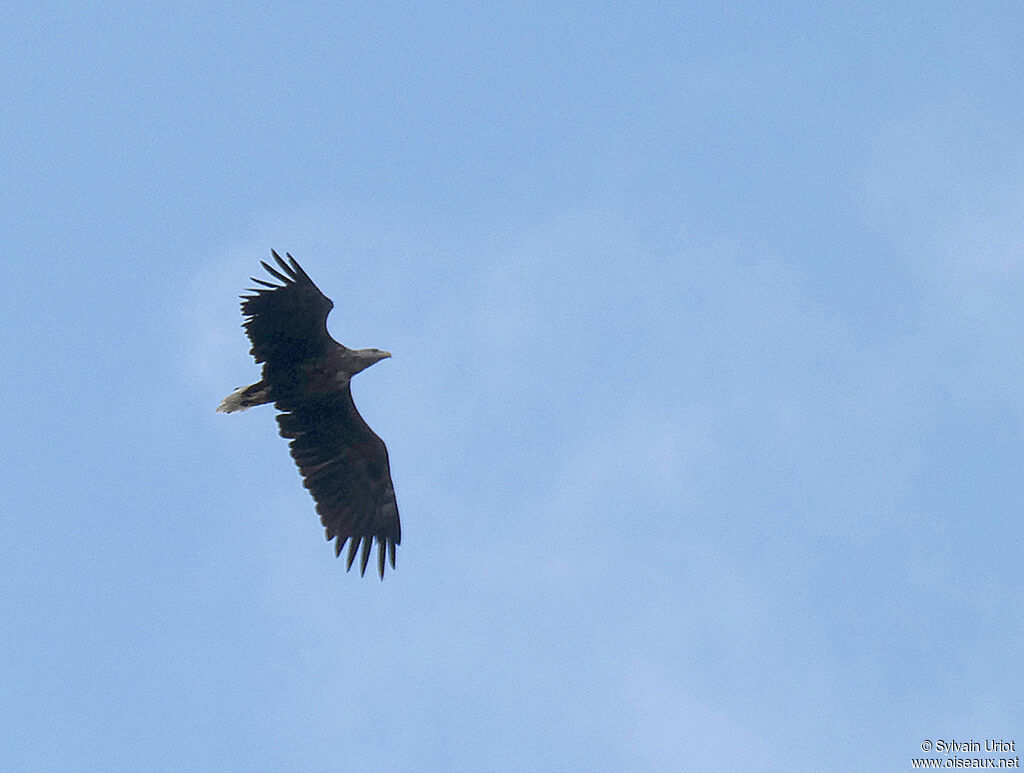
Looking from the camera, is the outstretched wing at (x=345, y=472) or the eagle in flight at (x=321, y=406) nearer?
the eagle in flight at (x=321, y=406)

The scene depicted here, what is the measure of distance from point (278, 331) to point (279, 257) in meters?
1.21

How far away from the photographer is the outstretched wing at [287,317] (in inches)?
810

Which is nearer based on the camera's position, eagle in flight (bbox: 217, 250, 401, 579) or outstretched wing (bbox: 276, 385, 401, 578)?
eagle in flight (bbox: 217, 250, 401, 579)

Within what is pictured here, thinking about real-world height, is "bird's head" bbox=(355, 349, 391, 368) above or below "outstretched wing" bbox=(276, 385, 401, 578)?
above

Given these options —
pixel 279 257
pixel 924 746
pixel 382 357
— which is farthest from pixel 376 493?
pixel 924 746

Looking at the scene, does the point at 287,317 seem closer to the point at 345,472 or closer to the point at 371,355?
the point at 371,355

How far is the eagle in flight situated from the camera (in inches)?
816

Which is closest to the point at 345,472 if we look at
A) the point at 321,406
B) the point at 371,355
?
the point at 321,406

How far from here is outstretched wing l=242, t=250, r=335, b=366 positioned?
67.5ft

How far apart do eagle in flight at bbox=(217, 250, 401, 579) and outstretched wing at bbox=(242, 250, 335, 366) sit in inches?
0.6

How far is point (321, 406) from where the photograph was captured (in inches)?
875

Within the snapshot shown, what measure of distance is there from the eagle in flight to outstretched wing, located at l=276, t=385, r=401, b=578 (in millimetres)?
18

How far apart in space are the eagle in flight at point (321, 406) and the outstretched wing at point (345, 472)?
0.06 ft

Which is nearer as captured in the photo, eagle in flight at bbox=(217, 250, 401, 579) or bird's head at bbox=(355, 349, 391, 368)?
eagle in flight at bbox=(217, 250, 401, 579)
